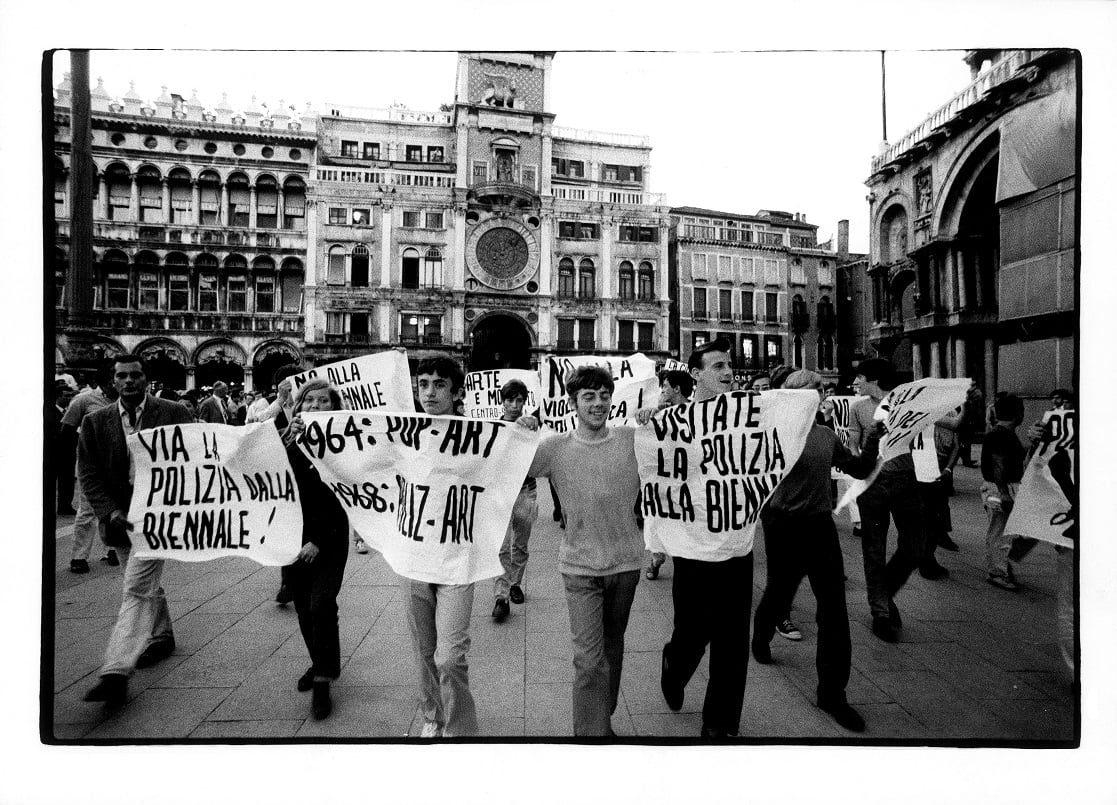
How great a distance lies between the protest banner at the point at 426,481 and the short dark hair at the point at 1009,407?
13.0 feet

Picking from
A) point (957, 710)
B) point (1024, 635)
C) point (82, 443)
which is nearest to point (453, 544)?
point (82, 443)

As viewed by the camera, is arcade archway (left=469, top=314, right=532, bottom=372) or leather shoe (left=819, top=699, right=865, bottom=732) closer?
leather shoe (left=819, top=699, right=865, bottom=732)

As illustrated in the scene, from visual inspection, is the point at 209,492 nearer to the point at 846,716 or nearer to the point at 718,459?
the point at 718,459

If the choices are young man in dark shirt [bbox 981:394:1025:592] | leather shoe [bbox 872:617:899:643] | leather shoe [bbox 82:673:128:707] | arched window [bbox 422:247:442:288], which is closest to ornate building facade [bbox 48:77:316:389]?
arched window [bbox 422:247:442:288]

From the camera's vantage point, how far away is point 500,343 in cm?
3170

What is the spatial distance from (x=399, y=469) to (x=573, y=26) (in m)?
2.99

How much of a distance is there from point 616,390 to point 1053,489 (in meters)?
3.82

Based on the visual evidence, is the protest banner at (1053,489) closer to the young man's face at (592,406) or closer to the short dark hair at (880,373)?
the short dark hair at (880,373)

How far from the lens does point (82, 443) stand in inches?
144

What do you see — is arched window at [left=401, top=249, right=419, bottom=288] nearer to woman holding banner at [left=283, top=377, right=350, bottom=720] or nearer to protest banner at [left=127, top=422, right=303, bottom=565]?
protest banner at [left=127, top=422, right=303, bottom=565]

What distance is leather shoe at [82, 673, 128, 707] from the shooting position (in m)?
3.36

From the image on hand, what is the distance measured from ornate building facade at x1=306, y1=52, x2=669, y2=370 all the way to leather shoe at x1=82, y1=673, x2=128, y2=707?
81.0 feet

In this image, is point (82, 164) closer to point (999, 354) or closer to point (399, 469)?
point (399, 469)

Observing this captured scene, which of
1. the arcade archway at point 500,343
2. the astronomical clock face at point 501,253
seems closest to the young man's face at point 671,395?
the astronomical clock face at point 501,253
